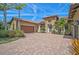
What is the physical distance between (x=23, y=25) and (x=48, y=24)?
12.6 inches

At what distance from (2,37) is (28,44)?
0.34 m

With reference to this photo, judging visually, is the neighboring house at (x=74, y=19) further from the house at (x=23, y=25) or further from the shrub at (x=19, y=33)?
the shrub at (x=19, y=33)

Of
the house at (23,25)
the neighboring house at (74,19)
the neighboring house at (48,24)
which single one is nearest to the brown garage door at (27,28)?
the house at (23,25)

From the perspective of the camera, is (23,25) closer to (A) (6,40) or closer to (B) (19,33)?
(B) (19,33)

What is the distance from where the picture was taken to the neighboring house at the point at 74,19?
300cm

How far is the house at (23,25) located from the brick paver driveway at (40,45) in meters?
0.10

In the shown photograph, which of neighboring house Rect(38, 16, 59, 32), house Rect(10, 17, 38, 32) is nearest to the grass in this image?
Result: house Rect(10, 17, 38, 32)

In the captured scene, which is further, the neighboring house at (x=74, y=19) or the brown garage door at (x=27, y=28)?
the brown garage door at (x=27, y=28)

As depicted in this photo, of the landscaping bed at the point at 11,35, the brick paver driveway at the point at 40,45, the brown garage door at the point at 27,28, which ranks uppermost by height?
the brown garage door at the point at 27,28

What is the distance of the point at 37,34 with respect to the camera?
10.3 ft

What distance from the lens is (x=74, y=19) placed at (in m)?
3.03
